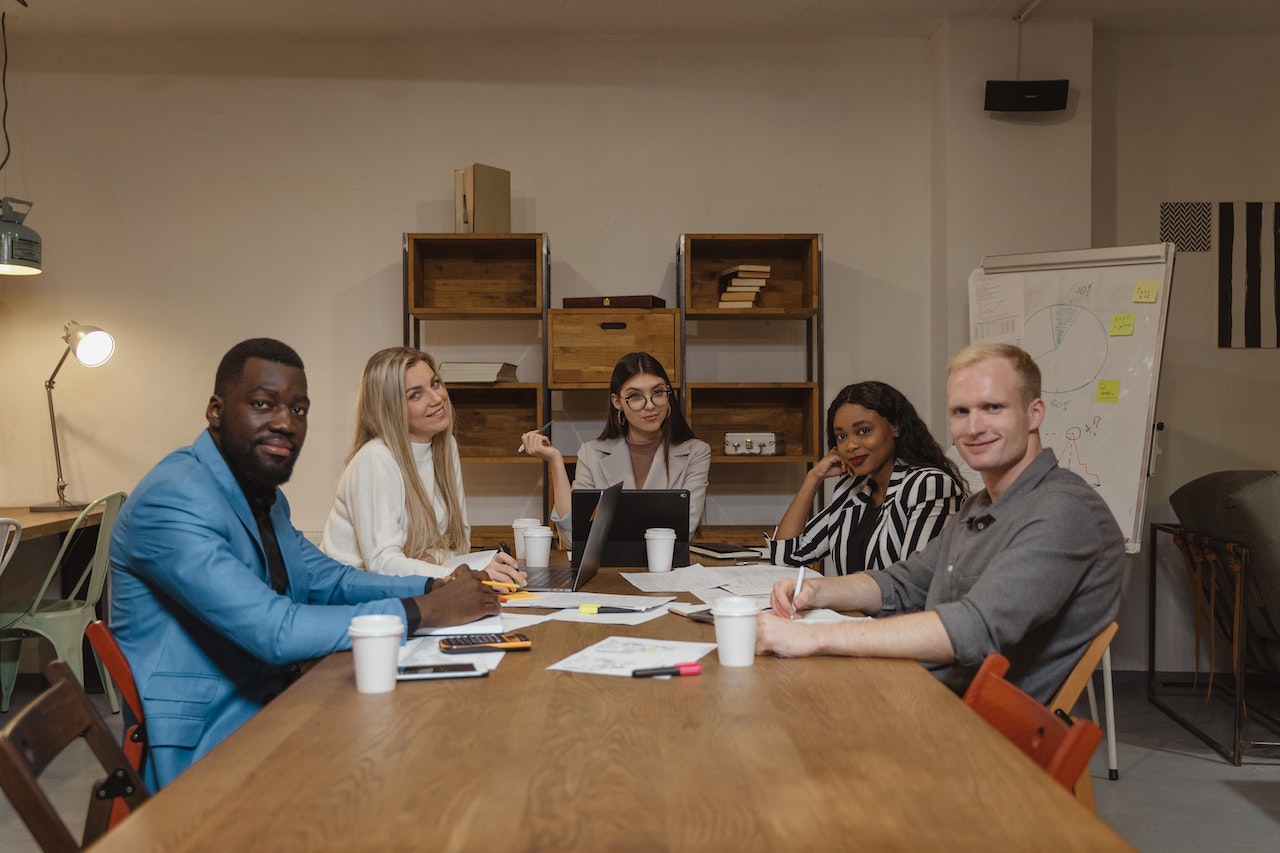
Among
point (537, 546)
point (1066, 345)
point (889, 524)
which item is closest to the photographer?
point (537, 546)

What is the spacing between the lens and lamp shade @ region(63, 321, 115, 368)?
432 centimetres

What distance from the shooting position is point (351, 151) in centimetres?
470

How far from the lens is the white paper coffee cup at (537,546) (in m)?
2.73

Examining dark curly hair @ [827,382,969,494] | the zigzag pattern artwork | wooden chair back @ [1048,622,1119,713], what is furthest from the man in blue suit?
the zigzag pattern artwork

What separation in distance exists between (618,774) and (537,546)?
5.31 feet

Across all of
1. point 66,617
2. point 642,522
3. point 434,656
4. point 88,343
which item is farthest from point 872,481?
point 88,343

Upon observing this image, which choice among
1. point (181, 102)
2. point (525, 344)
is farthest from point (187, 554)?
point (181, 102)

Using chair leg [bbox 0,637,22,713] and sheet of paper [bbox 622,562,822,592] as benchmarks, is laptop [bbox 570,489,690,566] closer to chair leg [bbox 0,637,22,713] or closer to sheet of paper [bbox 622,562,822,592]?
sheet of paper [bbox 622,562,822,592]

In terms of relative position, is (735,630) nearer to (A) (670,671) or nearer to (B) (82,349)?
(A) (670,671)

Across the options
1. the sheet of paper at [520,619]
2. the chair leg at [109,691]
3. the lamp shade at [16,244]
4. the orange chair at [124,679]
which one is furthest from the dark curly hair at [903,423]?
the lamp shade at [16,244]

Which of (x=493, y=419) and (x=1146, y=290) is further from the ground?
(x=1146, y=290)

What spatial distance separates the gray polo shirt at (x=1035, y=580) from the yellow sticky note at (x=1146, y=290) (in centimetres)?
217

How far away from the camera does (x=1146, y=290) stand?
3758mm

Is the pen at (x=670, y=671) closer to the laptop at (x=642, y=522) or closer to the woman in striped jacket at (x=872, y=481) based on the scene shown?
the laptop at (x=642, y=522)
